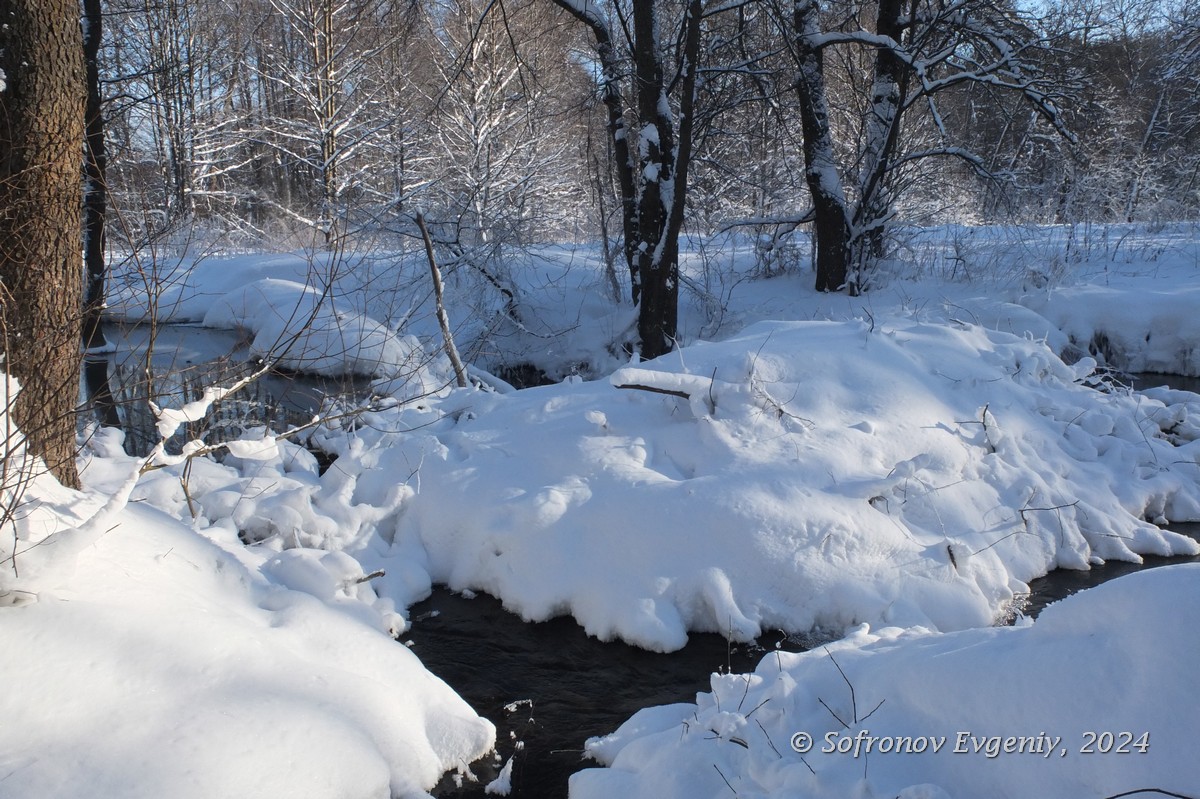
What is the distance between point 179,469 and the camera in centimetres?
613

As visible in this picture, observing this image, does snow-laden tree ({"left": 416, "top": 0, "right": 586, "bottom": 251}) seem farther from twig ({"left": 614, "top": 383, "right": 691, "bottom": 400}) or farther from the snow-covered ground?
twig ({"left": 614, "top": 383, "right": 691, "bottom": 400})

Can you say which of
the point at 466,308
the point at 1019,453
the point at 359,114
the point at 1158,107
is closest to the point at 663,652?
the point at 1019,453

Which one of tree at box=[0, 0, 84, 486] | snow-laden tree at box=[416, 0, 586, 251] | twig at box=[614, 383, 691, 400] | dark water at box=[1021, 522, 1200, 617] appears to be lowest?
dark water at box=[1021, 522, 1200, 617]

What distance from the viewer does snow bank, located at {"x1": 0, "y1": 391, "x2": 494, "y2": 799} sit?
268 cm

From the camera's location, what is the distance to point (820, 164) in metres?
11.6

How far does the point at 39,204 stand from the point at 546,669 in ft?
11.0

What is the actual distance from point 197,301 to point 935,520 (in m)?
14.8

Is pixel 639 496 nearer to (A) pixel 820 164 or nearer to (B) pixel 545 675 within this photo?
(B) pixel 545 675

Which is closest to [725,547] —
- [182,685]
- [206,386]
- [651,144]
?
[182,685]

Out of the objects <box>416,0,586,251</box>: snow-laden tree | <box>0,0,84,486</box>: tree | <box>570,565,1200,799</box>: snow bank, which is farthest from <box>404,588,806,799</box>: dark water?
<box>416,0,586,251</box>: snow-laden tree

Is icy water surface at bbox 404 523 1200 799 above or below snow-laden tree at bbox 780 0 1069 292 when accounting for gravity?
below

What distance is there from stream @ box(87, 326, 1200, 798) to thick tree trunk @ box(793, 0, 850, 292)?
678 centimetres

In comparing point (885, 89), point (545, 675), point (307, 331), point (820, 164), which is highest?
point (885, 89)

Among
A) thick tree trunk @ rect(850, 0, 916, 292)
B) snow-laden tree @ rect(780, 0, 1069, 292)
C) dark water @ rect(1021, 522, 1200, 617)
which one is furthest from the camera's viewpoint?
thick tree trunk @ rect(850, 0, 916, 292)
